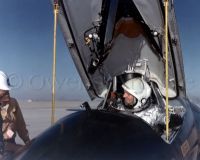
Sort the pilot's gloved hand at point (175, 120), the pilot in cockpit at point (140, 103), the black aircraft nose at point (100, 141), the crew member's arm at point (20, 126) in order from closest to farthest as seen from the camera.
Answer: the black aircraft nose at point (100, 141), the pilot's gloved hand at point (175, 120), the pilot in cockpit at point (140, 103), the crew member's arm at point (20, 126)

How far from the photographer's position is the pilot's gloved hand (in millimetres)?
4630

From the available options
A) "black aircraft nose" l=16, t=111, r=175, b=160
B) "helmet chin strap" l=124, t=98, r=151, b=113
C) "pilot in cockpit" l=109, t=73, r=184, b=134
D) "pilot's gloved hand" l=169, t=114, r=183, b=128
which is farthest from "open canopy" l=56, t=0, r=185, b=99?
"black aircraft nose" l=16, t=111, r=175, b=160

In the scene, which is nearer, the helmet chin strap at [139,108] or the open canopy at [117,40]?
the helmet chin strap at [139,108]

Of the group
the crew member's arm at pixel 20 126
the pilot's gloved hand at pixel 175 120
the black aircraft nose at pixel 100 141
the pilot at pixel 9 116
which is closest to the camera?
the black aircraft nose at pixel 100 141

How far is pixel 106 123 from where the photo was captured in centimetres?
367

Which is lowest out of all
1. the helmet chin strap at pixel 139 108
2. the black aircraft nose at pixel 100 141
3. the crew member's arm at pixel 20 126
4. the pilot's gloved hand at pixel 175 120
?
the crew member's arm at pixel 20 126

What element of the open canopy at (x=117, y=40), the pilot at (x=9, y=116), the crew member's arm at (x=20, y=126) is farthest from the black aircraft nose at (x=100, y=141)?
the crew member's arm at (x=20, y=126)

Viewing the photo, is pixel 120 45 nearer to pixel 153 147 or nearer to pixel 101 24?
pixel 101 24

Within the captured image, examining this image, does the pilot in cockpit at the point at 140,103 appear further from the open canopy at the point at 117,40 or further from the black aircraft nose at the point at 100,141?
the black aircraft nose at the point at 100,141

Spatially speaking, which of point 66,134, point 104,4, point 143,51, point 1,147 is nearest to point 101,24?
point 104,4

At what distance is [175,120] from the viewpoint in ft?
15.5

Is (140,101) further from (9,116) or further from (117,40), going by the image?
(9,116)

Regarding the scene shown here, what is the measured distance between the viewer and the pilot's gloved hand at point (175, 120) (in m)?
4.63

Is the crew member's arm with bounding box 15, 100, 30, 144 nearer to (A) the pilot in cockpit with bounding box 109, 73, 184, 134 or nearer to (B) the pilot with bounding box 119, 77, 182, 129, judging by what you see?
(A) the pilot in cockpit with bounding box 109, 73, 184, 134
